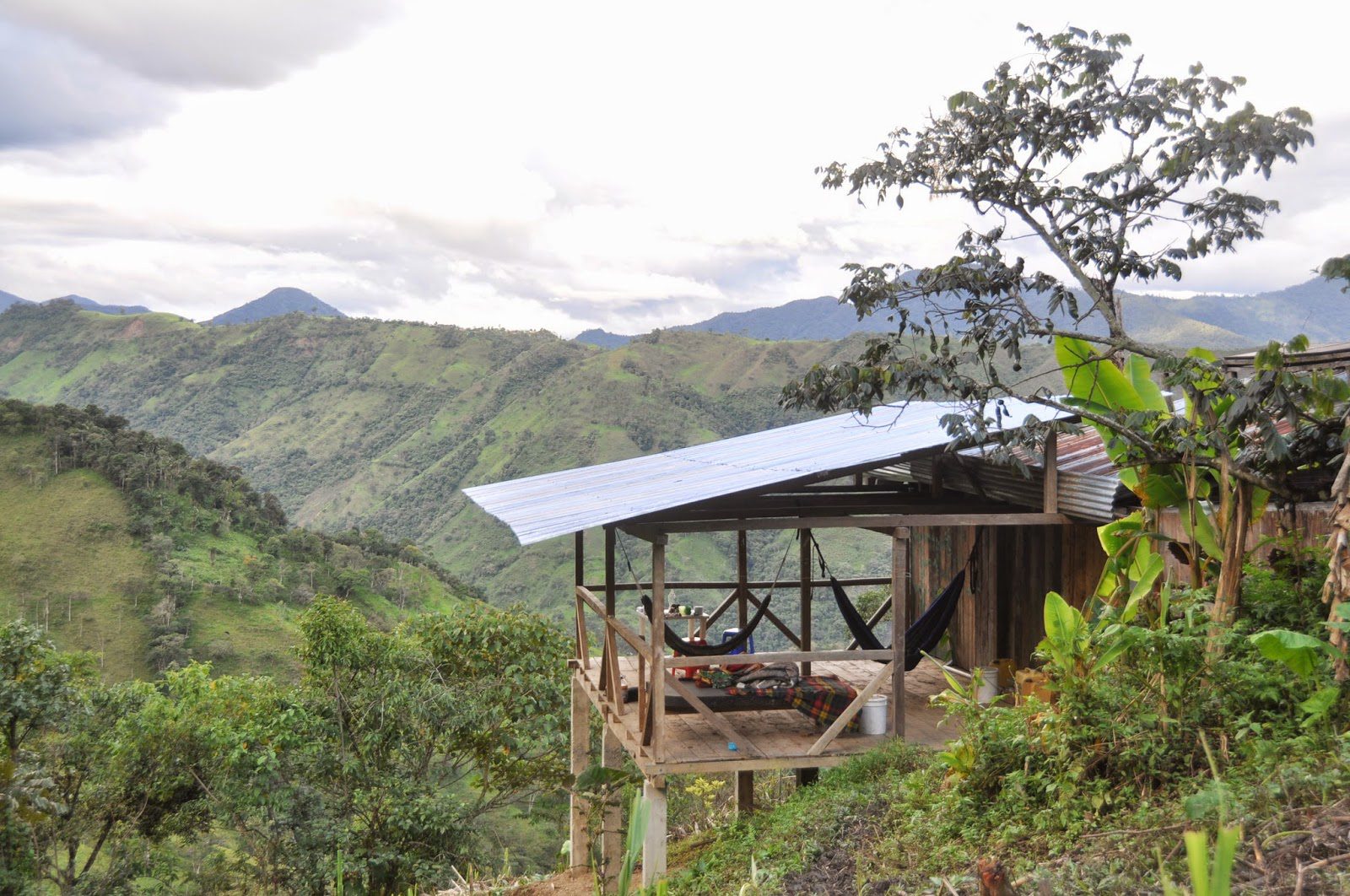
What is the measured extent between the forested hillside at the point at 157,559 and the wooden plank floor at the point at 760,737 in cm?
1584

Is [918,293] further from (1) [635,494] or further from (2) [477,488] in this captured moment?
(2) [477,488]

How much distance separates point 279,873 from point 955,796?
871 centimetres

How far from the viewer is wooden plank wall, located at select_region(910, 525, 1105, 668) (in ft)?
21.3

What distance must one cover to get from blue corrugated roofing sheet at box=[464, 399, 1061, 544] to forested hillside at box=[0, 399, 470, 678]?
48.5ft

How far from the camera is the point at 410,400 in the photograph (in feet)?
211

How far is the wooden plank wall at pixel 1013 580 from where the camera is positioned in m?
6.48

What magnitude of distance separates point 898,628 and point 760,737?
1116 millimetres

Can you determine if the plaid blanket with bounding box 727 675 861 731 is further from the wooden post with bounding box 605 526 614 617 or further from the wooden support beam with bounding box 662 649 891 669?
the wooden post with bounding box 605 526 614 617

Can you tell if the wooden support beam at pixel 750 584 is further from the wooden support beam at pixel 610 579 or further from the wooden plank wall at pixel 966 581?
the wooden plank wall at pixel 966 581

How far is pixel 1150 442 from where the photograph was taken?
4656 mm

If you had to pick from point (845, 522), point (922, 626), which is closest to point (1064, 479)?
point (922, 626)

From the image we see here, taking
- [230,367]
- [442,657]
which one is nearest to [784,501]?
[442,657]

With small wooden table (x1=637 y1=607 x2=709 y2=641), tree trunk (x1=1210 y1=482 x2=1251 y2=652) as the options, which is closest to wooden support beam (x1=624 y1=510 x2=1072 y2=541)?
tree trunk (x1=1210 y1=482 x2=1251 y2=652)

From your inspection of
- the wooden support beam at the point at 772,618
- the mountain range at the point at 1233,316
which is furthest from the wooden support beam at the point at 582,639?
the mountain range at the point at 1233,316
